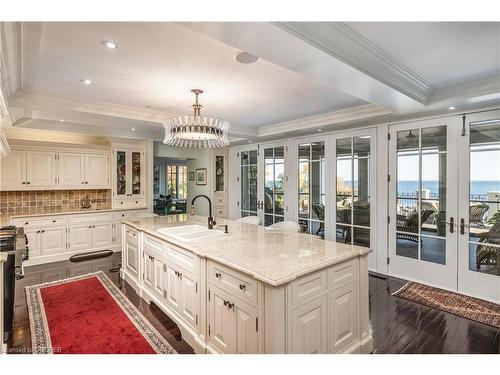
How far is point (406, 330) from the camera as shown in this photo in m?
2.47

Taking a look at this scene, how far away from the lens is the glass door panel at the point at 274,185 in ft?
17.5

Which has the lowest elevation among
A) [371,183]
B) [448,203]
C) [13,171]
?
[448,203]

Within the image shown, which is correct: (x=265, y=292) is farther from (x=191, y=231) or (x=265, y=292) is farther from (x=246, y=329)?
(x=191, y=231)

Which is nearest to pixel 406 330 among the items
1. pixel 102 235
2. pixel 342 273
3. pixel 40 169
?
pixel 342 273

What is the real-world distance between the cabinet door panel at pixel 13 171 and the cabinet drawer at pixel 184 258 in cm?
362

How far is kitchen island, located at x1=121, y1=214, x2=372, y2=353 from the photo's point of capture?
160cm

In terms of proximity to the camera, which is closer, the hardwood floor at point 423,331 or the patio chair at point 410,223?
the hardwood floor at point 423,331

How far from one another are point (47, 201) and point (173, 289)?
3946 mm

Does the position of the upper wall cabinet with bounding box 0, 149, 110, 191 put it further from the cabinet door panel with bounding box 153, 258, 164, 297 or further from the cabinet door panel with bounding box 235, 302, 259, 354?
the cabinet door panel with bounding box 235, 302, 259, 354

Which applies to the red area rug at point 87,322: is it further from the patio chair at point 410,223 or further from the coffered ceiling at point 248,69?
the patio chair at point 410,223

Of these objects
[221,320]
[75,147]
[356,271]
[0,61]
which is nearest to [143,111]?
[0,61]

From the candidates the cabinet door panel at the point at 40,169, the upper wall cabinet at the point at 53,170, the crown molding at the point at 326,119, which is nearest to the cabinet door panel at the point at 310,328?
the crown molding at the point at 326,119

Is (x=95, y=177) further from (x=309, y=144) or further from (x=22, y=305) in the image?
(x=309, y=144)

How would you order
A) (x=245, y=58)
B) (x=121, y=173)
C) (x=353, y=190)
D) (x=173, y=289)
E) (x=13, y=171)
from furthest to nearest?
(x=121, y=173) → (x=13, y=171) → (x=353, y=190) → (x=173, y=289) → (x=245, y=58)
